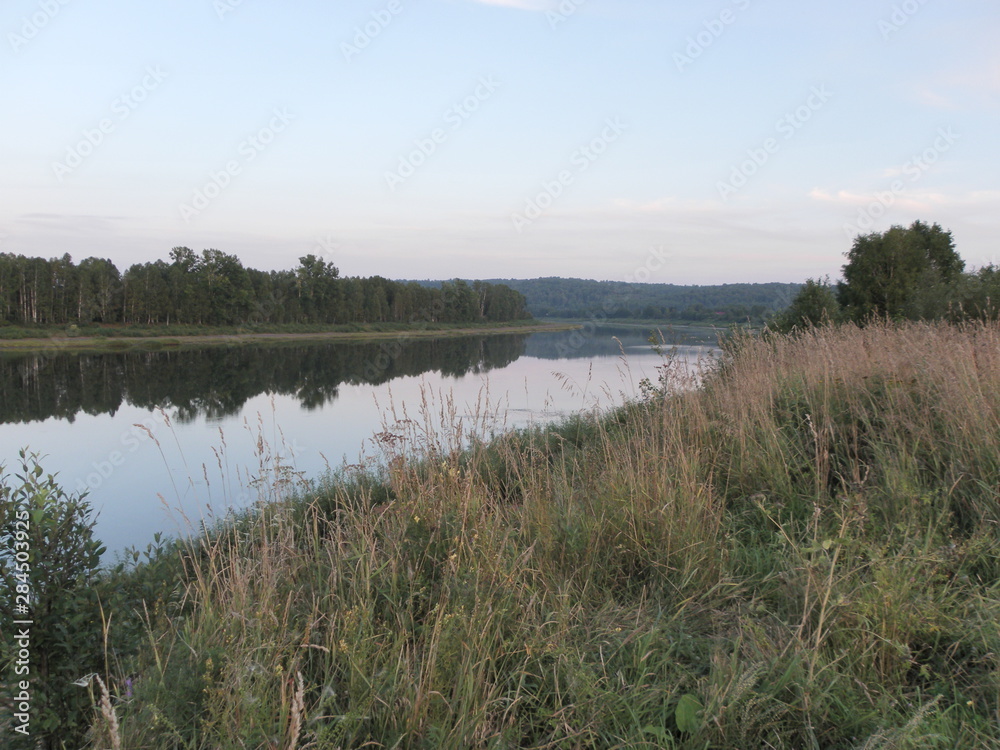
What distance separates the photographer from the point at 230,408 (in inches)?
939

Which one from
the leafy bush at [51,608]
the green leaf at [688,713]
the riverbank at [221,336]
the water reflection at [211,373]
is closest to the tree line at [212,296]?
the riverbank at [221,336]

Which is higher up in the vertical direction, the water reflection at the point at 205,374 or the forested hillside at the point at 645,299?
the forested hillside at the point at 645,299

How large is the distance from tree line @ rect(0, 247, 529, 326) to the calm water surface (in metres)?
7.89

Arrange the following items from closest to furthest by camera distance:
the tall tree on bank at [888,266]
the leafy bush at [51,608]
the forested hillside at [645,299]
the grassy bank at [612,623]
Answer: the grassy bank at [612,623] → the leafy bush at [51,608] → the tall tree on bank at [888,266] → the forested hillside at [645,299]

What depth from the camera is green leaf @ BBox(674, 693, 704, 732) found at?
209 centimetres

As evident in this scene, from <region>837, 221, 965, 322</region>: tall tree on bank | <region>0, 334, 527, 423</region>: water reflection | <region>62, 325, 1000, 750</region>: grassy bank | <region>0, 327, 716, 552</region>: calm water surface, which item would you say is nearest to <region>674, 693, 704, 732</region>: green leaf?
<region>62, 325, 1000, 750</region>: grassy bank

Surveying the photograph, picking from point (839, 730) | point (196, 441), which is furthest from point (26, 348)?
point (839, 730)

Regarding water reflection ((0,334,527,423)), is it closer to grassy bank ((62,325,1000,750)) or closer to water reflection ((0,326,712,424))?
water reflection ((0,326,712,424))

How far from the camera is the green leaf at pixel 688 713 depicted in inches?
82.5

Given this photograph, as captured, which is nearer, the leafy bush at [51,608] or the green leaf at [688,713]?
the green leaf at [688,713]

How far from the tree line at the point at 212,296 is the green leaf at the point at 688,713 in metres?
54.7

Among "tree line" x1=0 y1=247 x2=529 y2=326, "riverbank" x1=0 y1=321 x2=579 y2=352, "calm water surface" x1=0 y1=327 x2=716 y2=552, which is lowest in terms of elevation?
"calm water surface" x1=0 y1=327 x2=716 y2=552

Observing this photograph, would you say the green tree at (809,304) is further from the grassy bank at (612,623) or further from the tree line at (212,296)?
the tree line at (212,296)

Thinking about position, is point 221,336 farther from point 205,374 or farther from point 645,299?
point 645,299
